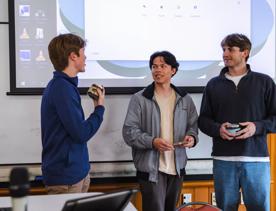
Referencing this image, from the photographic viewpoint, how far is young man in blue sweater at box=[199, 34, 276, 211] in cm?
256

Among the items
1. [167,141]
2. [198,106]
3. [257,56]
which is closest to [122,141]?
[167,141]

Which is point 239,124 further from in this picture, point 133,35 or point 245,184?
point 133,35

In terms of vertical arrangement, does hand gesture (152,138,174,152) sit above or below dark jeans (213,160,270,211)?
above

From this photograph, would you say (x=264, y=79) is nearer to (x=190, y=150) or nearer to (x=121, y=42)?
(x=190, y=150)

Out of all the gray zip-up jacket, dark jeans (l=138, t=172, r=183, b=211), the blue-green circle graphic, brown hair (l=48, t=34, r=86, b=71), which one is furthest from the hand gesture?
brown hair (l=48, t=34, r=86, b=71)

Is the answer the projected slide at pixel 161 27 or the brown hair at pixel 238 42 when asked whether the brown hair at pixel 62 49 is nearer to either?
the projected slide at pixel 161 27

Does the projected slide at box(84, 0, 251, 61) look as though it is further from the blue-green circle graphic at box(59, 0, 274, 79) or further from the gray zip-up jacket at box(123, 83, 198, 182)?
the gray zip-up jacket at box(123, 83, 198, 182)

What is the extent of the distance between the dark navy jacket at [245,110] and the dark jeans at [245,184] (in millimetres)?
75

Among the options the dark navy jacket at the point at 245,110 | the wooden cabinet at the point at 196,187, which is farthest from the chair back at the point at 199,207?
the wooden cabinet at the point at 196,187

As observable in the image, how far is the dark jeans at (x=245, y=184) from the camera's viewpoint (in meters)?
2.57

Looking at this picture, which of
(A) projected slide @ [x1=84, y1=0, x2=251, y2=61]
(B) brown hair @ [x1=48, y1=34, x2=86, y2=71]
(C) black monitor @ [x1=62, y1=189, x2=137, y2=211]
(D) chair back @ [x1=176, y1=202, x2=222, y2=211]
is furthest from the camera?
(A) projected slide @ [x1=84, y1=0, x2=251, y2=61]

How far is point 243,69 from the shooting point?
2.66 meters

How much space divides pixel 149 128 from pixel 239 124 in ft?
1.81

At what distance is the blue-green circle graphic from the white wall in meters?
0.20
